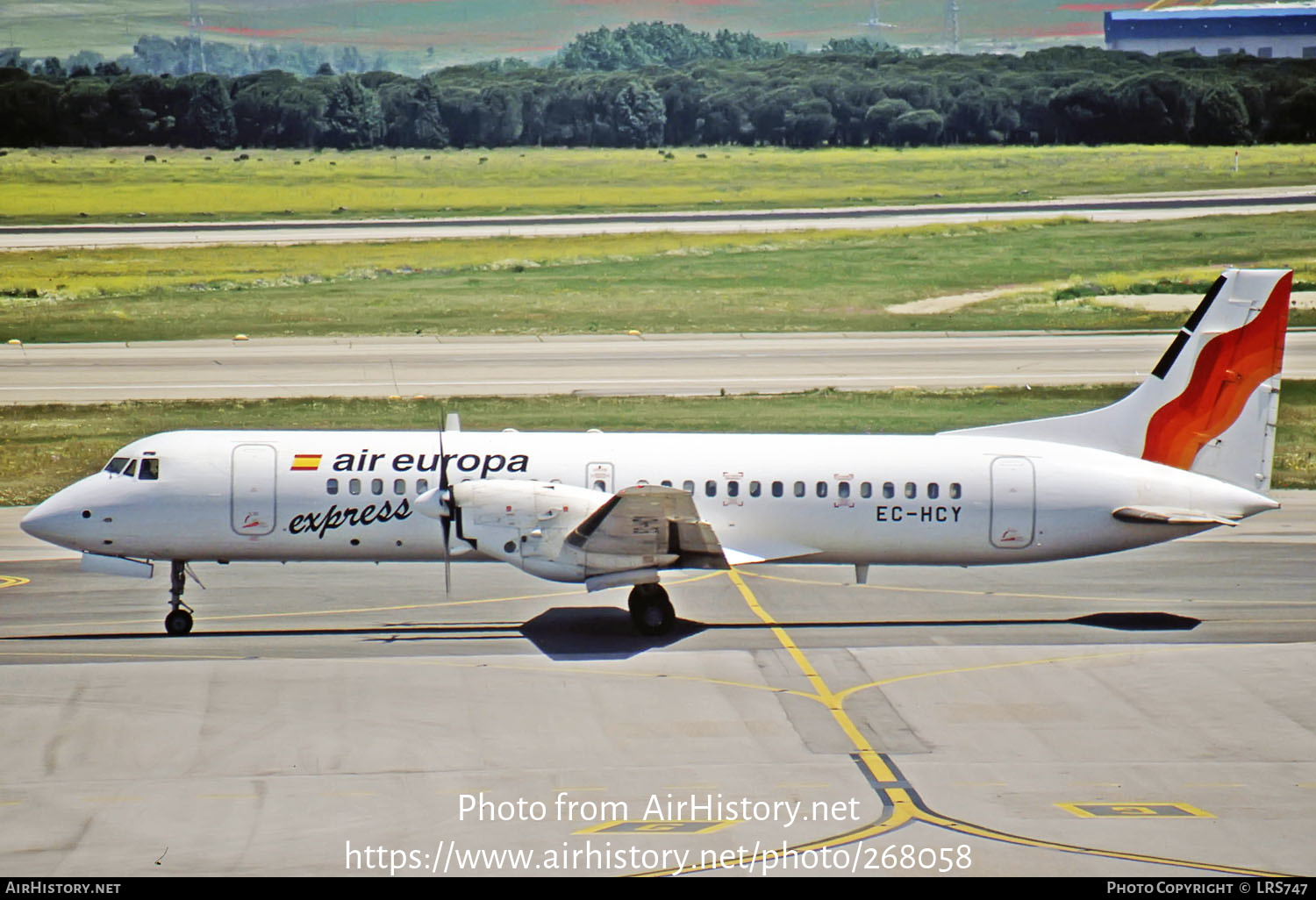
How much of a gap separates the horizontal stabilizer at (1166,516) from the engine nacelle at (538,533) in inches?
326

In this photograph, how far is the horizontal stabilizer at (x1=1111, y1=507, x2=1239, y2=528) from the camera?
1046 inches

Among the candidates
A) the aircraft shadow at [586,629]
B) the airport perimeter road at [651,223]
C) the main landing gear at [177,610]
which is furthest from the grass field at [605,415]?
the airport perimeter road at [651,223]

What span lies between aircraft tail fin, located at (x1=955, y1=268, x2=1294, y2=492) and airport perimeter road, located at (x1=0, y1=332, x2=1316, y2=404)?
22.6 m

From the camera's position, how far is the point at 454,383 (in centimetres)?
5122

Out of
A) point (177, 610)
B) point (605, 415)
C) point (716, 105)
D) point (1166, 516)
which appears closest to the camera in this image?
point (177, 610)

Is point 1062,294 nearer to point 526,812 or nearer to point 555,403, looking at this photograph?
point 555,403

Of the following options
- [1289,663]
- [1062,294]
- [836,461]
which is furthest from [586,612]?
[1062,294]

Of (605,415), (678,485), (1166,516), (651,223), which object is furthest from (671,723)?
(651,223)

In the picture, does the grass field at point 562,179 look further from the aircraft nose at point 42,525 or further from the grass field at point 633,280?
the aircraft nose at point 42,525

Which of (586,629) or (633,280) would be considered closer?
(586,629)

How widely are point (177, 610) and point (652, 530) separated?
28.1 feet

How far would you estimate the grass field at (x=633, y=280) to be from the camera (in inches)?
2576

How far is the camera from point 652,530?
24.9 m

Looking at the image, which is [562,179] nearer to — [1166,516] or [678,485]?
[678,485]
